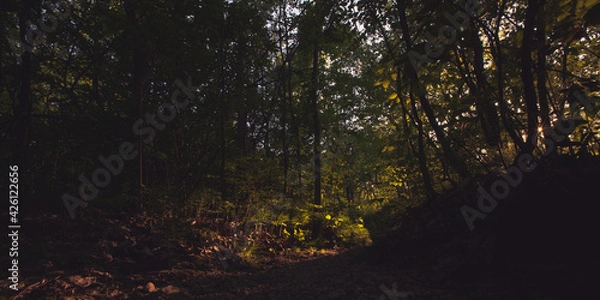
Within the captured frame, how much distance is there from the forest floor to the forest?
0.02 metres

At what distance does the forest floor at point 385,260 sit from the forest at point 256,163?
0.02 m

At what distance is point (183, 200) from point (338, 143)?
10184mm

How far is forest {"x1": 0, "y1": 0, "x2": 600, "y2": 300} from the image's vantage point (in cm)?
287

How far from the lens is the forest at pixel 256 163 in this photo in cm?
287

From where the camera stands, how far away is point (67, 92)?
18.4 feet

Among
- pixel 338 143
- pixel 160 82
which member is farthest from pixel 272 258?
pixel 338 143

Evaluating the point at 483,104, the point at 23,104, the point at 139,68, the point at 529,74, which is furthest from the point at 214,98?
the point at 529,74

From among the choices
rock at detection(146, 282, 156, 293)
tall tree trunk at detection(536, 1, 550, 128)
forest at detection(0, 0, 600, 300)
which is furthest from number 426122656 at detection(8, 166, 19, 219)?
tall tree trunk at detection(536, 1, 550, 128)

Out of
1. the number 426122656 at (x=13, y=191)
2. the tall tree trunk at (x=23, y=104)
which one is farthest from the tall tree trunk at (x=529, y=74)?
the number 426122656 at (x=13, y=191)

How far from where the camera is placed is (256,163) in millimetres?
8227

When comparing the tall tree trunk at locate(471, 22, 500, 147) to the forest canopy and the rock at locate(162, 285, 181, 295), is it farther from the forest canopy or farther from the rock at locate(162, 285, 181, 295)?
the rock at locate(162, 285, 181, 295)

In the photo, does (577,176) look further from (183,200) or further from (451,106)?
(183,200)

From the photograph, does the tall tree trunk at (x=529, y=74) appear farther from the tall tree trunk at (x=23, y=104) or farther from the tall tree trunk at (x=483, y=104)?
the tall tree trunk at (x=23, y=104)

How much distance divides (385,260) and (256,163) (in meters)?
4.42
